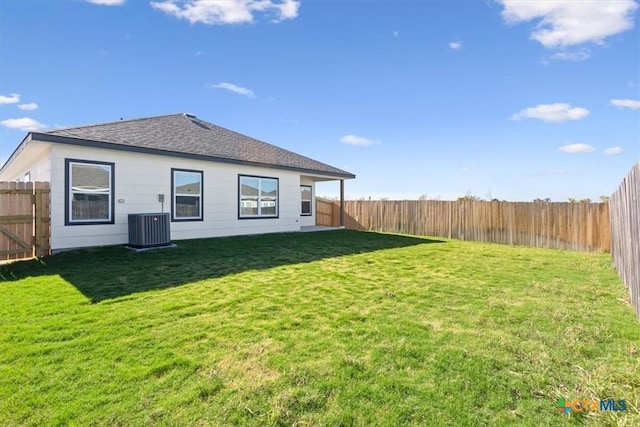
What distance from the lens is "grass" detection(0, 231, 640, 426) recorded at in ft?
7.47

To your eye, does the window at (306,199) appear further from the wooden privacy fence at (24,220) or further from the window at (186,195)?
the wooden privacy fence at (24,220)

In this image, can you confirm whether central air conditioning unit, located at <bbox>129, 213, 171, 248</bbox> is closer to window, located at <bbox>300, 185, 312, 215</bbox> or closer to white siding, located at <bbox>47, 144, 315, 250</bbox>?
white siding, located at <bbox>47, 144, 315, 250</bbox>

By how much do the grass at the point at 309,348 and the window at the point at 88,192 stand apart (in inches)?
90.4

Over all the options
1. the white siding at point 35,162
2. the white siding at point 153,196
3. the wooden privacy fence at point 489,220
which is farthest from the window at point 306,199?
the white siding at point 35,162

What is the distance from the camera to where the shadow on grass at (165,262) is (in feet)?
18.1

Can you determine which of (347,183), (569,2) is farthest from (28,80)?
(569,2)

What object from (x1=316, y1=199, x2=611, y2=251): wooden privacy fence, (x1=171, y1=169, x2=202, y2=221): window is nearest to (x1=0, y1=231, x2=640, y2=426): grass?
(x1=171, y1=169, x2=202, y2=221): window

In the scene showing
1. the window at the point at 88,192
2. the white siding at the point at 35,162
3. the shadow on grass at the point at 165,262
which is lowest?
the shadow on grass at the point at 165,262

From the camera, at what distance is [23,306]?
4398mm

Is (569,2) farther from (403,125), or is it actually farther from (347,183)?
(347,183)

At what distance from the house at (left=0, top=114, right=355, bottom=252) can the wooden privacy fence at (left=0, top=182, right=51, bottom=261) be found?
7.6 inches

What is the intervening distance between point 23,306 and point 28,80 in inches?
432

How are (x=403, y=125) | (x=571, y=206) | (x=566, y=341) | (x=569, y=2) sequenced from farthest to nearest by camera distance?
(x=403, y=125) → (x=571, y=206) → (x=569, y=2) → (x=566, y=341)

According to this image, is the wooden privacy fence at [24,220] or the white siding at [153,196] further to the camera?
the white siding at [153,196]
